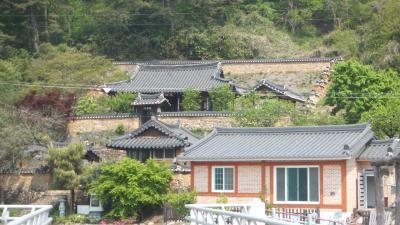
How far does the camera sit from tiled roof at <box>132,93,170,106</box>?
43.1 meters

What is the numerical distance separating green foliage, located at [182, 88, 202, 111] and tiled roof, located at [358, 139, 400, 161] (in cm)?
1592

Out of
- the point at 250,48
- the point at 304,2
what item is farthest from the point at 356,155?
the point at 304,2

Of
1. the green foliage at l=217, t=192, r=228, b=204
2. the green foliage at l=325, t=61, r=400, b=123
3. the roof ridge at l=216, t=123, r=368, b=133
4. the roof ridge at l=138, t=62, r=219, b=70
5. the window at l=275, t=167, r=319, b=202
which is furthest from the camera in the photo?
the roof ridge at l=138, t=62, r=219, b=70

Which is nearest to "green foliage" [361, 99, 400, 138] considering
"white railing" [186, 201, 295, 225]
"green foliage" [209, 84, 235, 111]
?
"green foliage" [209, 84, 235, 111]

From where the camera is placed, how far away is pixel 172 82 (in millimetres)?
46875

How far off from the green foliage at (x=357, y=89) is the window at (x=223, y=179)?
9398 millimetres

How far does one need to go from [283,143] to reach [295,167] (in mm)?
1661

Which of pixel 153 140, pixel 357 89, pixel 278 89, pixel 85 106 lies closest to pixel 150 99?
pixel 85 106

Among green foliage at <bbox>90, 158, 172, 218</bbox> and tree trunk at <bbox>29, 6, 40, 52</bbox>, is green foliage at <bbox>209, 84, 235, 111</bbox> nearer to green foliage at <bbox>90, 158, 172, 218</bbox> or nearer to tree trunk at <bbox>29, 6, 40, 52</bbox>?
green foliage at <bbox>90, 158, 172, 218</bbox>

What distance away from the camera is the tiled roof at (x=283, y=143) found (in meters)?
28.6

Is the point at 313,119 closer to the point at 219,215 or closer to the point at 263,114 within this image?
the point at 263,114

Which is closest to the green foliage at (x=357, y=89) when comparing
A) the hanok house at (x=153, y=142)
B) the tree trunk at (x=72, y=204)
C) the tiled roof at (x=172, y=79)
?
the hanok house at (x=153, y=142)

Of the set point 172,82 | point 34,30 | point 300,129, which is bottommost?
point 300,129

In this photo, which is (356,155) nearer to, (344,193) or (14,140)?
(344,193)
